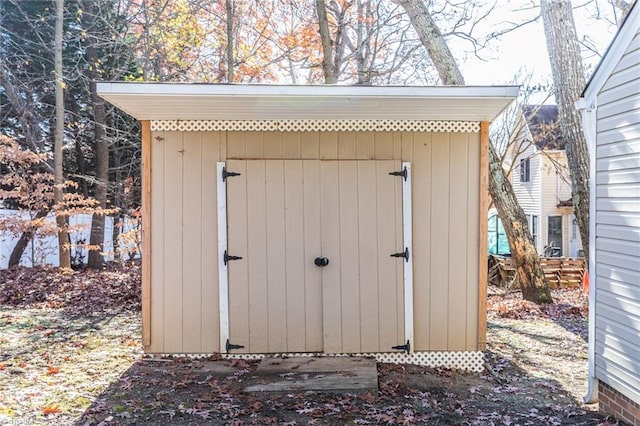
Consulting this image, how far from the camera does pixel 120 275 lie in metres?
9.98

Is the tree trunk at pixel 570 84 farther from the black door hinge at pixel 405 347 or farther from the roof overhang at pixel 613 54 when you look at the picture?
the black door hinge at pixel 405 347

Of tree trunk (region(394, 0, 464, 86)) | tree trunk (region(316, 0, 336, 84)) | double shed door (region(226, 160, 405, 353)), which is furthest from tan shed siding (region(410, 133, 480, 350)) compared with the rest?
tree trunk (region(316, 0, 336, 84))

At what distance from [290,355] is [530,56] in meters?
11.4

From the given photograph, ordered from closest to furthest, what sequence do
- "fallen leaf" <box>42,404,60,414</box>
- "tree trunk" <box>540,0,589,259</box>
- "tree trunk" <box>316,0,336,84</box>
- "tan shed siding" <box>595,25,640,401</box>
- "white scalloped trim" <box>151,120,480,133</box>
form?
"tan shed siding" <box>595,25,640,401</box>, "fallen leaf" <box>42,404,60,414</box>, "white scalloped trim" <box>151,120,480,133</box>, "tree trunk" <box>540,0,589,259</box>, "tree trunk" <box>316,0,336,84</box>

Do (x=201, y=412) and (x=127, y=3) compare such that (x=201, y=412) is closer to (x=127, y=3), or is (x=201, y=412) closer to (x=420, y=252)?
(x=420, y=252)

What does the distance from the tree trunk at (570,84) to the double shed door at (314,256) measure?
11.6 feet

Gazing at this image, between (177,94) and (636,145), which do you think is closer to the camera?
(636,145)

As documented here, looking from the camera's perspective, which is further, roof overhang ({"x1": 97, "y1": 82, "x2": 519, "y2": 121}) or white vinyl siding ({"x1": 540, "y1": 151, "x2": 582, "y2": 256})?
white vinyl siding ({"x1": 540, "y1": 151, "x2": 582, "y2": 256})

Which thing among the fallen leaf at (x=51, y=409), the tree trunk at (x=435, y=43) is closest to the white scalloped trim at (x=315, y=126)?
the fallen leaf at (x=51, y=409)

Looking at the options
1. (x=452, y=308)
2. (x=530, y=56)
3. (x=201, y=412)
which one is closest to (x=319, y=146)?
(x=452, y=308)

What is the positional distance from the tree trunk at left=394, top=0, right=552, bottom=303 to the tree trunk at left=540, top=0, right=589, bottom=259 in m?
1.09

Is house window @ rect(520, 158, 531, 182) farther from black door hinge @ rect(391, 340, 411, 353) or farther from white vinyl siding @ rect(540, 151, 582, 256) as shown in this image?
black door hinge @ rect(391, 340, 411, 353)

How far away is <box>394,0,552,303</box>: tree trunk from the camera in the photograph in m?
7.45

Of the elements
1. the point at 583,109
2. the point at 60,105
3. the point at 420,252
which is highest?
the point at 60,105
